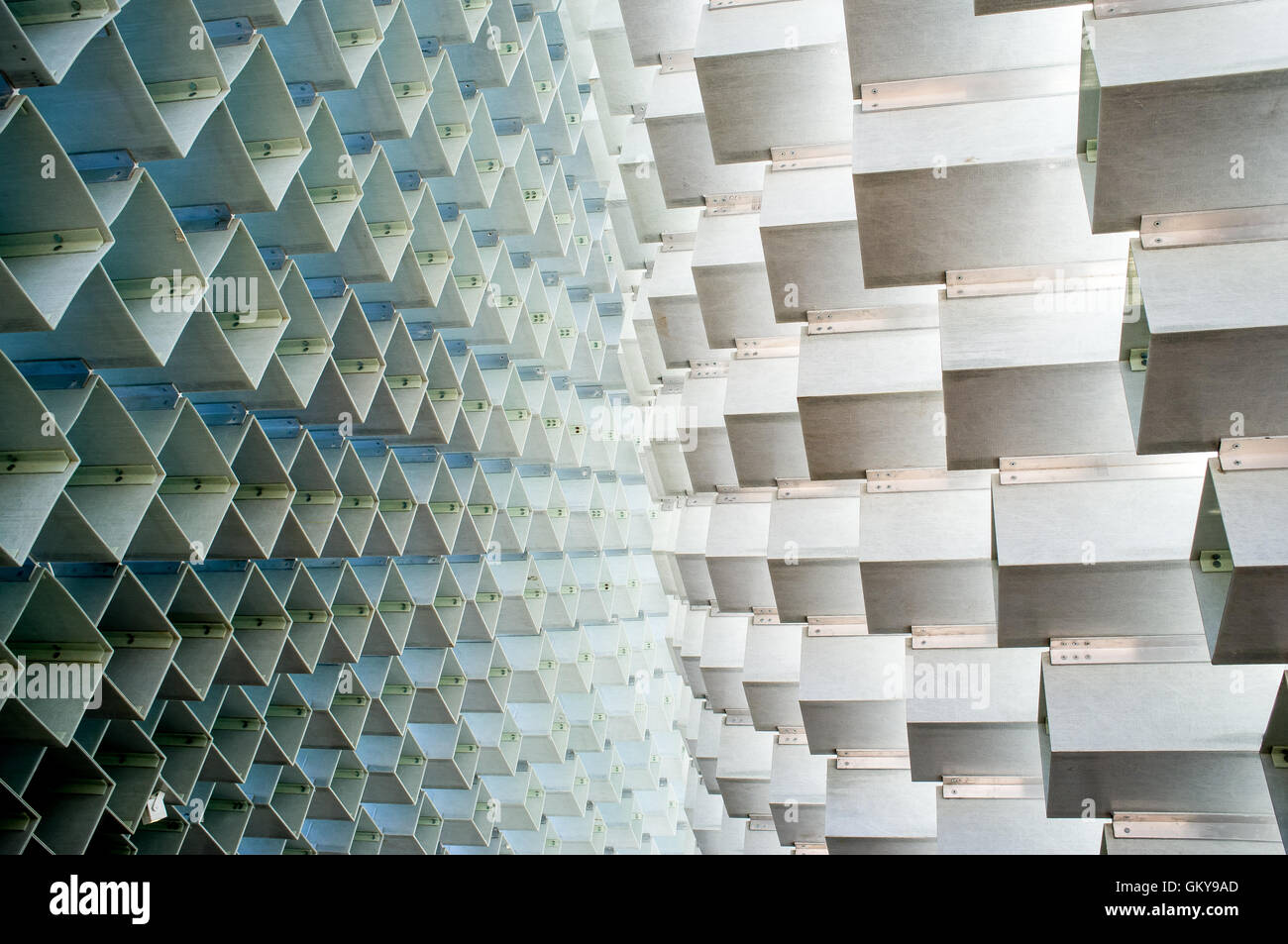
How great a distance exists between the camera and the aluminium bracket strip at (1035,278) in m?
4.27

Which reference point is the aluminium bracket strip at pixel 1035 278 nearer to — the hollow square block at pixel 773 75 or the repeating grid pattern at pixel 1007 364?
the repeating grid pattern at pixel 1007 364

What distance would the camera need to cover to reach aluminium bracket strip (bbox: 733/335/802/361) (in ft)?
21.1

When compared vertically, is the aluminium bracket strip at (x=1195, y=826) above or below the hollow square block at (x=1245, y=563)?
below

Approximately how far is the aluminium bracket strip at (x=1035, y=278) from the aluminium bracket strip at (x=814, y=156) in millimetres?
1121

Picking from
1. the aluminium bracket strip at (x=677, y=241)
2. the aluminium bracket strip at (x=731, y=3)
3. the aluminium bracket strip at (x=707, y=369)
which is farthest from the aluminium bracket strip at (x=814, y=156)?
the aluminium bracket strip at (x=707, y=369)

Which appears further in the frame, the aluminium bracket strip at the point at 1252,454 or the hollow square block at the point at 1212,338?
the aluminium bracket strip at the point at 1252,454

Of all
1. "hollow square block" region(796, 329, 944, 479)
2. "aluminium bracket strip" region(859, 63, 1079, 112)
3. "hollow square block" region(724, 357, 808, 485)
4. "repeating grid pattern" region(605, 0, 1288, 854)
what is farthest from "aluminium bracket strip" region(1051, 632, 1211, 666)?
"aluminium bracket strip" region(859, 63, 1079, 112)

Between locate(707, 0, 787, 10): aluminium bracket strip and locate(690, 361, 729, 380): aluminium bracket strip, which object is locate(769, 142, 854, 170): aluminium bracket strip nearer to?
locate(707, 0, 787, 10): aluminium bracket strip

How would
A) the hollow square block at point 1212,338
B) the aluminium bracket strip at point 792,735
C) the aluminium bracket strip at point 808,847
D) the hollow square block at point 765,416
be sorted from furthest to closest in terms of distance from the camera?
the aluminium bracket strip at point 808,847 < the aluminium bracket strip at point 792,735 < the hollow square block at point 765,416 < the hollow square block at point 1212,338

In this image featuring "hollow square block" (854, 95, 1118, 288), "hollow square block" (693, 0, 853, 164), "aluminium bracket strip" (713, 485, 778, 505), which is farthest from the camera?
"aluminium bracket strip" (713, 485, 778, 505)

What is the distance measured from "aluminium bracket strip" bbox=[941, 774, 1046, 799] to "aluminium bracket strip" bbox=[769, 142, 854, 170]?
372 cm

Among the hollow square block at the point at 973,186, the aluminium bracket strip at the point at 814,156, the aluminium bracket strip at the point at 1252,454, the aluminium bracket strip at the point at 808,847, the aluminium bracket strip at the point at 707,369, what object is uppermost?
the aluminium bracket strip at the point at 707,369
